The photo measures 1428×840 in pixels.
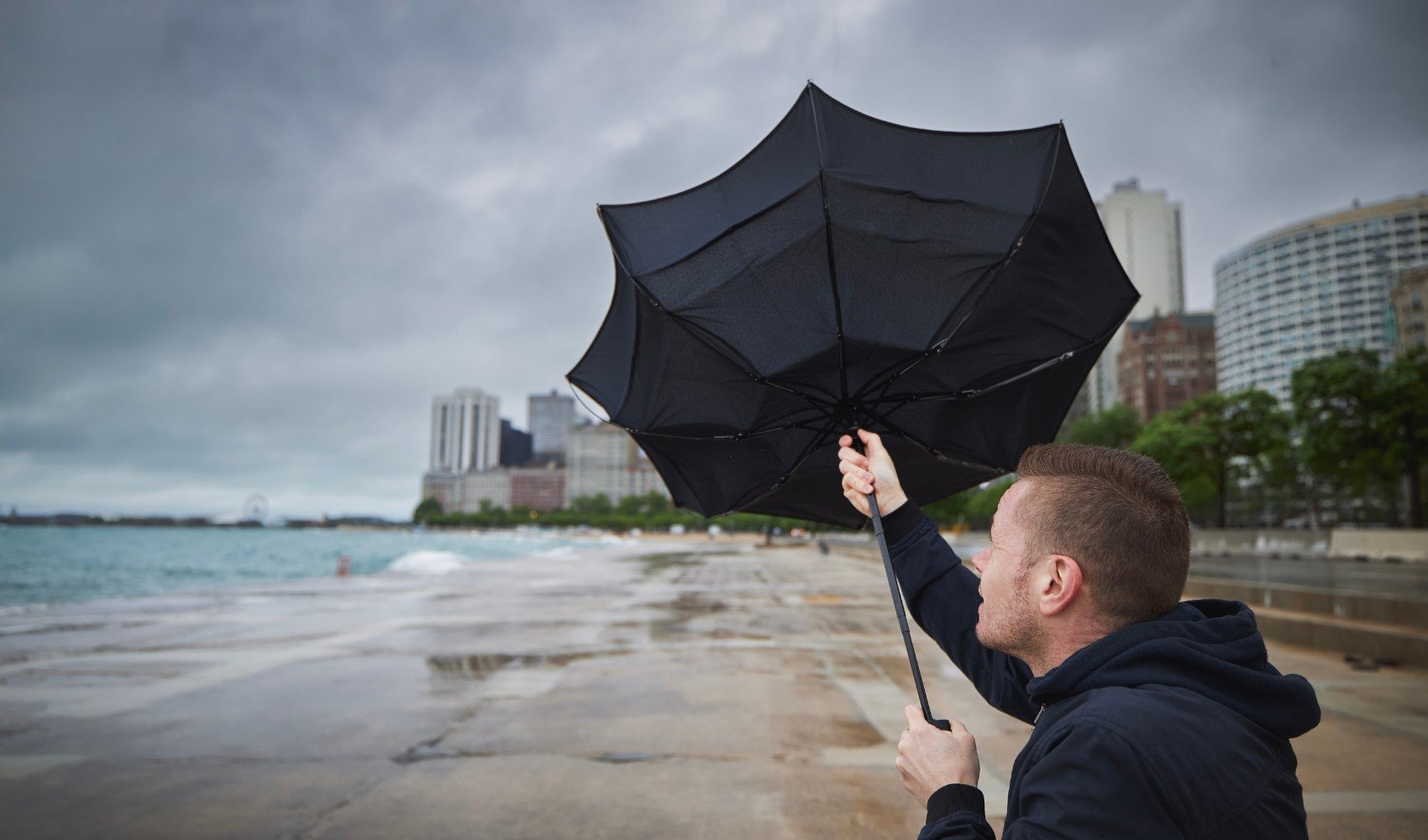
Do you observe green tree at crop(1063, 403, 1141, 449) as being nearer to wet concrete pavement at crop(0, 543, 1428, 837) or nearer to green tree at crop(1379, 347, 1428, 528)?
green tree at crop(1379, 347, 1428, 528)

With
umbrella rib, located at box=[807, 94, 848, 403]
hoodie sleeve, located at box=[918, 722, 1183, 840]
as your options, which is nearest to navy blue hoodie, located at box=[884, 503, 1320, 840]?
hoodie sleeve, located at box=[918, 722, 1183, 840]

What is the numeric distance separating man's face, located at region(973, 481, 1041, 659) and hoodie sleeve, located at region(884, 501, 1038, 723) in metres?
0.52

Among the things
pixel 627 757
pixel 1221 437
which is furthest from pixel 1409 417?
pixel 627 757

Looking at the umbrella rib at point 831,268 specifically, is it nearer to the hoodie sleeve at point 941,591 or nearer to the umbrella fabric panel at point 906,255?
the umbrella fabric panel at point 906,255

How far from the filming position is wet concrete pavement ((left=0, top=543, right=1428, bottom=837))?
4926 millimetres

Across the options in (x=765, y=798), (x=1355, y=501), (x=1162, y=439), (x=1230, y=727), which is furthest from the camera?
(x=1355, y=501)

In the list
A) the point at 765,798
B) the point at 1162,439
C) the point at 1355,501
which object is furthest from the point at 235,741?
the point at 1355,501

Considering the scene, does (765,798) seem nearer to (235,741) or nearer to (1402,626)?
(235,741)

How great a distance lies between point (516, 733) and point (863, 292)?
5.66 meters

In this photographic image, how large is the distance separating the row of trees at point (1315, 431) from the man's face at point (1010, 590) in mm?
22166

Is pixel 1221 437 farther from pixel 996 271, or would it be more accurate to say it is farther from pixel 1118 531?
pixel 1118 531

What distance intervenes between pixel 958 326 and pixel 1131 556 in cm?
Result: 111

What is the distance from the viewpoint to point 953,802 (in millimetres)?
1652

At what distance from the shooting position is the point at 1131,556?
1586mm
